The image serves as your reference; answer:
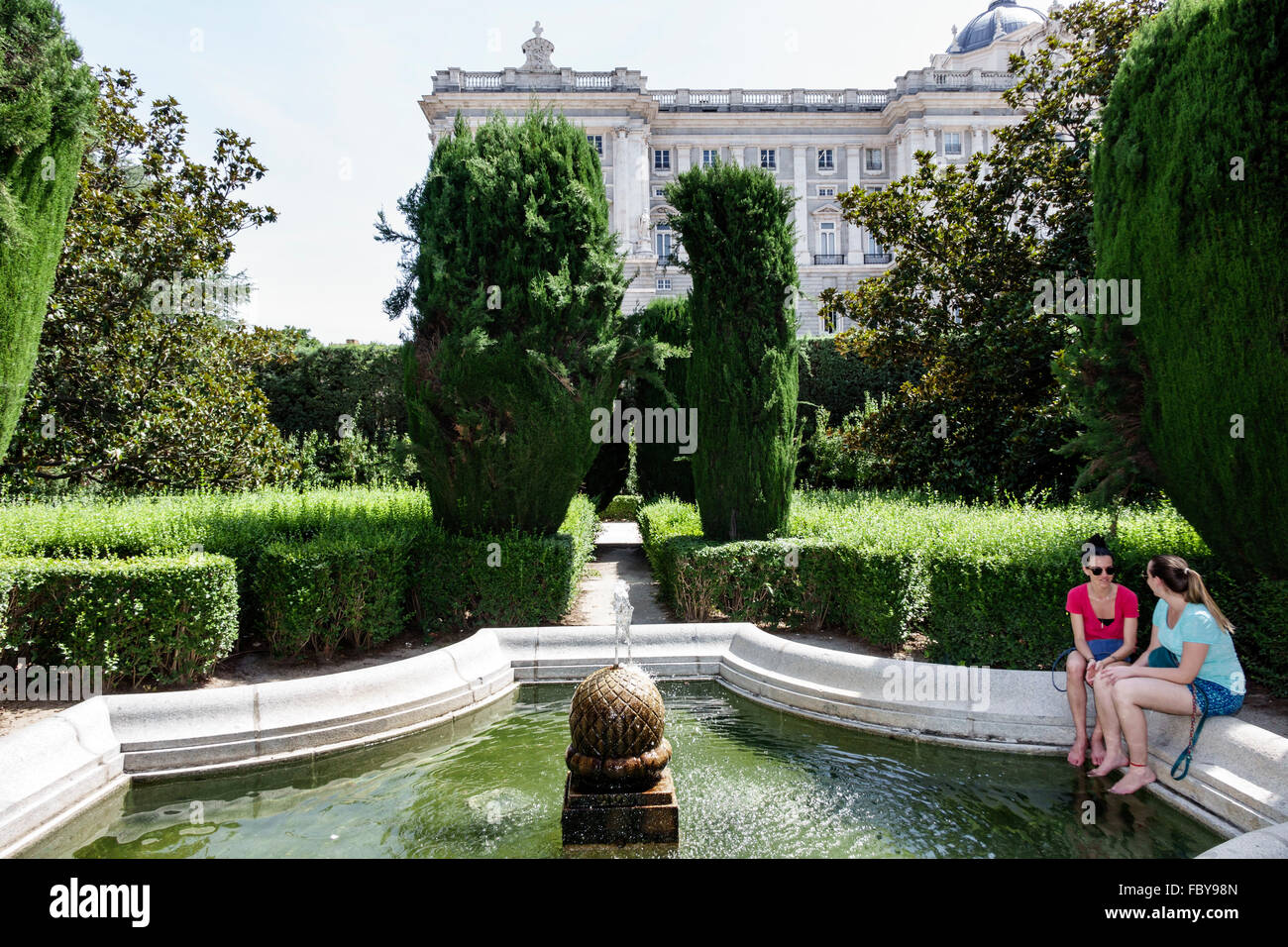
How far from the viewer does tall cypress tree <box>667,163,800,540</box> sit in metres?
8.18

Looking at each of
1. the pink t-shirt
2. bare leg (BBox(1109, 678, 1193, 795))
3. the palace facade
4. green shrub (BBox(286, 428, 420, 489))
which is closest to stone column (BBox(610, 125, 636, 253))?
the palace facade

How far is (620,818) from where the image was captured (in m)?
3.32

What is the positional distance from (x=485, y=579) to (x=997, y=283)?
31.2ft

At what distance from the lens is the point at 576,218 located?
25.3 ft

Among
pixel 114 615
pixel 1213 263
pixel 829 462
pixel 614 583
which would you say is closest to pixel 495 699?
pixel 114 615

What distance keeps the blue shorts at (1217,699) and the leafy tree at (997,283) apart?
7.10 m

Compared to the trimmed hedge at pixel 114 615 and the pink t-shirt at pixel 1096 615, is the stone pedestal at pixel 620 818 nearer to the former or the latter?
the pink t-shirt at pixel 1096 615

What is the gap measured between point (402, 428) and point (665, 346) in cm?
1427

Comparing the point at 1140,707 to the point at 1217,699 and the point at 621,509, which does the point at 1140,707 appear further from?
the point at 621,509

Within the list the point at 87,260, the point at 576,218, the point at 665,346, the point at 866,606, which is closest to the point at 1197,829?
the point at 866,606

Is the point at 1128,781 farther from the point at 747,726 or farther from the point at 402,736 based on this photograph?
the point at 402,736

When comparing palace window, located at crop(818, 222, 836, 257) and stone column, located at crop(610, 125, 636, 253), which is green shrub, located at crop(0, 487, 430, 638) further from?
palace window, located at crop(818, 222, 836, 257)

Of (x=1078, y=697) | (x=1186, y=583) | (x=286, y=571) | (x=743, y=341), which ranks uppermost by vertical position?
(x=743, y=341)

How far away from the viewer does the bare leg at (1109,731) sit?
12.7 ft
